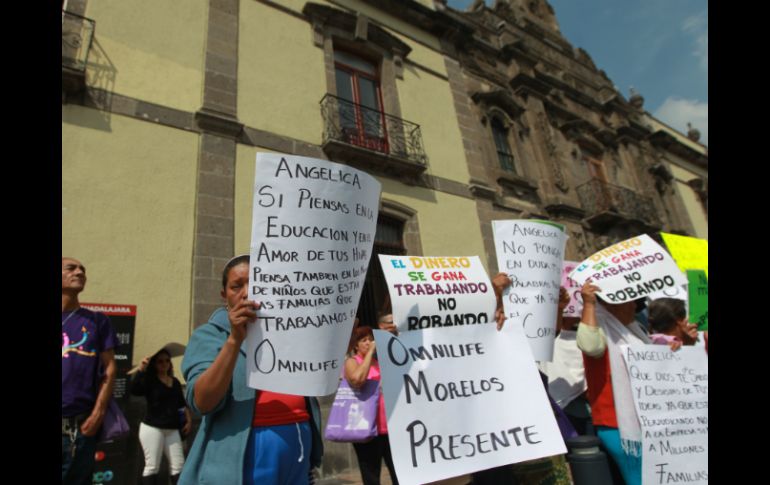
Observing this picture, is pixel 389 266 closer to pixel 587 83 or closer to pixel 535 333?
pixel 535 333

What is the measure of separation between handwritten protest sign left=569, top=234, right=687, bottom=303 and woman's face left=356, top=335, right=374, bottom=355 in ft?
5.19

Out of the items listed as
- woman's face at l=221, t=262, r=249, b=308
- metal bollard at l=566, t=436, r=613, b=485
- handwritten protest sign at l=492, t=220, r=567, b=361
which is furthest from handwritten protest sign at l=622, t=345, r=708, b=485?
woman's face at l=221, t=262, r=249, b=308

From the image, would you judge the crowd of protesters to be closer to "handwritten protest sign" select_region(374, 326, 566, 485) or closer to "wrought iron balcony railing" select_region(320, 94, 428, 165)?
"handwritten protest sign" select_region(374, 326, 566, 485)

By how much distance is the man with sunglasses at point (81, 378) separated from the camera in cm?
246

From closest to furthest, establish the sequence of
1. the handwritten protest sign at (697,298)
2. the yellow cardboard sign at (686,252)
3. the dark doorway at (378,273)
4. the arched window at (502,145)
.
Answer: the handwritten protest sign at (697,298)
the yellow cardboard sign at (686,252)
the dark doorway at (378,273)
the arched window at (502,145)

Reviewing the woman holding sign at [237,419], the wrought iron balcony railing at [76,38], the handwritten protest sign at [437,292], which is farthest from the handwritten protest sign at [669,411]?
the wrought iron balcony railing at [76,38]

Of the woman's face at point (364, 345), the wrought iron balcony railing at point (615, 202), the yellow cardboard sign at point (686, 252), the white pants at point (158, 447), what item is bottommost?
the white pants at point (158, 447)

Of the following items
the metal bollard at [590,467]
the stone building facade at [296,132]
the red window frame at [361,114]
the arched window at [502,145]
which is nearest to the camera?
the metal bollard at [590,467]

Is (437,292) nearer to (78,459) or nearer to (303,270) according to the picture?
(303,270)

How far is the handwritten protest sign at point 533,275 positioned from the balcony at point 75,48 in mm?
5430

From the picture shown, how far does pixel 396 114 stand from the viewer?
874cm

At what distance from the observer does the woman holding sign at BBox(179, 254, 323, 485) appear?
1560 mm

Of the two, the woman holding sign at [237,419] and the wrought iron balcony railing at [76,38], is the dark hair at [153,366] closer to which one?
the woman holding sign at [237,419]
